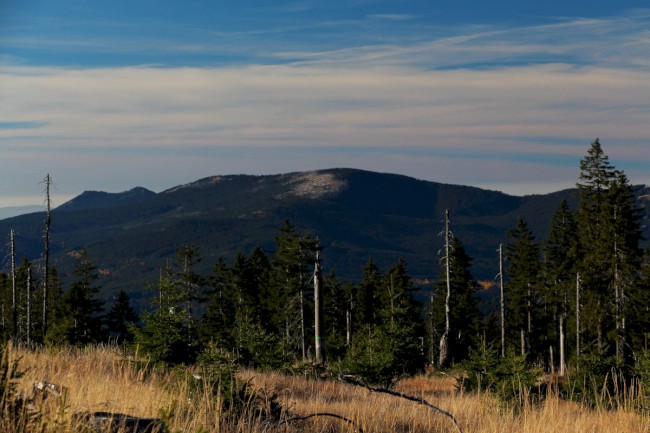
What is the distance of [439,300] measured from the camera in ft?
208

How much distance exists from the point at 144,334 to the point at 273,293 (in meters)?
46.7

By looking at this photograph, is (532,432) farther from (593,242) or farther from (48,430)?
(593,242)

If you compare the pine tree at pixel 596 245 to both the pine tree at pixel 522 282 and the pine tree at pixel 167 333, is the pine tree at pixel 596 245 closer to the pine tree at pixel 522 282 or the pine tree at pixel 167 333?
the pine tree at pixel 522 282

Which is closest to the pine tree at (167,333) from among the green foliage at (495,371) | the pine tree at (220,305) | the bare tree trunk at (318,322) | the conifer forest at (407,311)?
the conifer forest at (407,311)

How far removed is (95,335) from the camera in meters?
64.0

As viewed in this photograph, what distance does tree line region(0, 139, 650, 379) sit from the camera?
77.7 ft

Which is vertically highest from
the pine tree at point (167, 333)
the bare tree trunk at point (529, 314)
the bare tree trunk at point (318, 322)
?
the pine tree at point (167, 333)

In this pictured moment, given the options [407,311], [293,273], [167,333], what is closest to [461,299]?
[293,273]

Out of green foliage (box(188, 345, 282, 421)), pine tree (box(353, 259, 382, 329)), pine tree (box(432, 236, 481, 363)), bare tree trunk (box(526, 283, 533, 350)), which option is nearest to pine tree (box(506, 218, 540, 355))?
bare tree trunk (box(526, 283, 533, 350))

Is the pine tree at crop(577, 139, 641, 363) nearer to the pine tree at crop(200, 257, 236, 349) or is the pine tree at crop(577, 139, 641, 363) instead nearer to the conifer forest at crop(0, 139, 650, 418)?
the conifer forest at crop(0, 139, 650, 418)

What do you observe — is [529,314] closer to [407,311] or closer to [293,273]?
[293,273]

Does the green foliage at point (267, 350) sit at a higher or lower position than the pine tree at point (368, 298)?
higher

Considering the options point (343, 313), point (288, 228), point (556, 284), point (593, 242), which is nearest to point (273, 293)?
point (288, 228)

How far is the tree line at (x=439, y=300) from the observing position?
77.7ft
